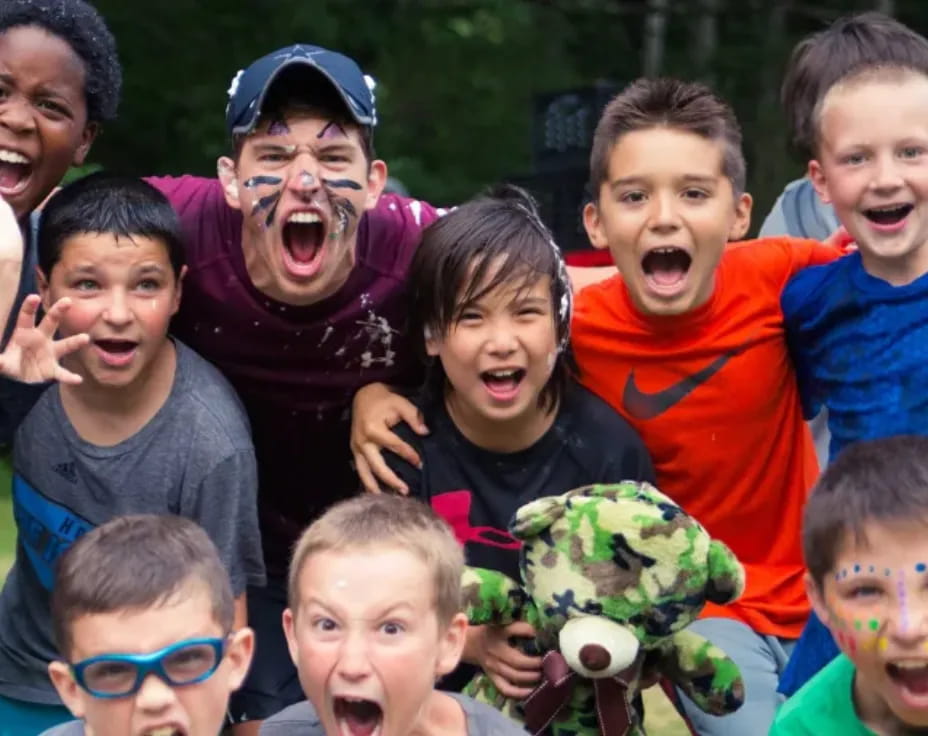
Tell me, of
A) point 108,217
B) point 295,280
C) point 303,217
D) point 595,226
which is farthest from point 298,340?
point 595,226

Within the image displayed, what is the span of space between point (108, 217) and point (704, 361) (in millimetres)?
1437

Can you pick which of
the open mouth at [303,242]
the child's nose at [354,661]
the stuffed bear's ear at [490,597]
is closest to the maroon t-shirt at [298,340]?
the open mouth at [303,242]

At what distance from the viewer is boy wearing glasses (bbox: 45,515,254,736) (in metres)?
3.08

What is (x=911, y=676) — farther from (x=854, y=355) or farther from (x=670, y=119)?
(x=670, y=119)

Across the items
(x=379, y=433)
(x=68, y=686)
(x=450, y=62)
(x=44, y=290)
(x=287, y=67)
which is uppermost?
(x=450, y=62)

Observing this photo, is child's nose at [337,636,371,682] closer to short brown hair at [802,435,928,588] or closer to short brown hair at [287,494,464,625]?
short brown hair at [287,494,464,625]

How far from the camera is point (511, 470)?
13.0ft

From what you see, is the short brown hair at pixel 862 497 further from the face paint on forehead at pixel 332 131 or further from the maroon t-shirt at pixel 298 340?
the face paint on forehead at pixel 332 131

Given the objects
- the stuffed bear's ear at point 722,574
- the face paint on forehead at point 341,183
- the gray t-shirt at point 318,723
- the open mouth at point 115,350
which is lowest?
the gray t-shirt at point 318,723

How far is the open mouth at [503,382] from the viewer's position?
390 cm

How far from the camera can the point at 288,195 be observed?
4113 mm

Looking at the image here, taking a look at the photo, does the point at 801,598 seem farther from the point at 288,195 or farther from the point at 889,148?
the point at 288,195

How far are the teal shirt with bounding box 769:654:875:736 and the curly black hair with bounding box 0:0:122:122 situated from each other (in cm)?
233

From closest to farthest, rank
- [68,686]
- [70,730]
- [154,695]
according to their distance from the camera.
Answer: [154,695], [68,686], [70,730]
